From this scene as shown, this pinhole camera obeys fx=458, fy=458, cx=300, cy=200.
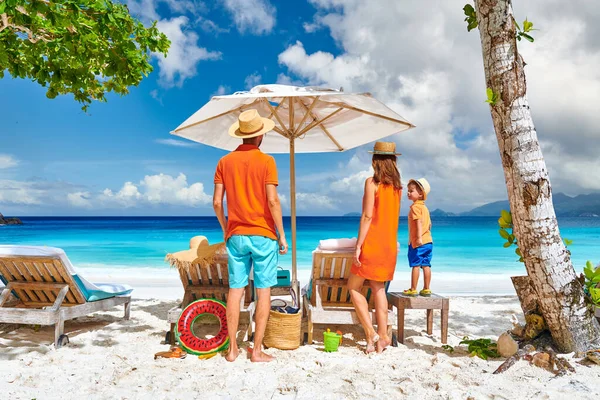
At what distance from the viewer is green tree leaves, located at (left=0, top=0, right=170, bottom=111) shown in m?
3.36

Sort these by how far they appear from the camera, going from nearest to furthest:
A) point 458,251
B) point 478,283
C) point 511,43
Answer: point 511,43, point 478,283, point 458,251

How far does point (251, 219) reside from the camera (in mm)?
3691

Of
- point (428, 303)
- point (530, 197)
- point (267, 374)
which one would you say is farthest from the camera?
point (428, 303)

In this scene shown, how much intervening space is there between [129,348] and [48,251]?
1.13 m

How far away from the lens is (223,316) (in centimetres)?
409

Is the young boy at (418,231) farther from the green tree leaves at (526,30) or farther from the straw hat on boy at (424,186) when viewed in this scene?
the green tree leaves at (526,30)

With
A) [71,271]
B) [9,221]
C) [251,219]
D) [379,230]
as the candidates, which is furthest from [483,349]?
[9,221]

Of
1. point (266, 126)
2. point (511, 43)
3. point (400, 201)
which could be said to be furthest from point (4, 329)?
point (511, 43)

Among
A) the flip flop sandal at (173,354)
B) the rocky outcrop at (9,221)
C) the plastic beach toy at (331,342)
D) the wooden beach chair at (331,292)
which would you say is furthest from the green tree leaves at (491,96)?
the rocky outcrop at (9,221)

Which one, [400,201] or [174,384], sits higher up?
[400,201]

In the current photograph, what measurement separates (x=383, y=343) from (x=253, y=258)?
1.40m

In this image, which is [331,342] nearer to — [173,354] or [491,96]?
[173,354]

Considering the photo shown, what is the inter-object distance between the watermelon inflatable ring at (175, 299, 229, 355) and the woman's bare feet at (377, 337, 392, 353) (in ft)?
4.33

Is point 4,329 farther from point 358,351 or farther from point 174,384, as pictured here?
point 358,351
